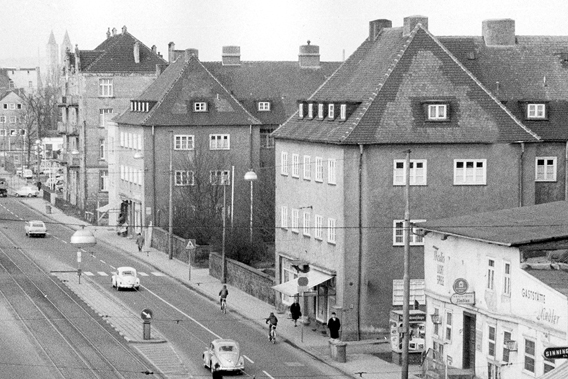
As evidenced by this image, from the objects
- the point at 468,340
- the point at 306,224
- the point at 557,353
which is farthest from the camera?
the point at 306,224

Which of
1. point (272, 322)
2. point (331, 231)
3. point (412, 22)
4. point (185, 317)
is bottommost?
point (185, 317)

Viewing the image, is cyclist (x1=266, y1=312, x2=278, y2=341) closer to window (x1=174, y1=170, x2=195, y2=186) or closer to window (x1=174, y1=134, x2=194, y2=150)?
window (x1=174, y1=170, x2=195, y2=186)

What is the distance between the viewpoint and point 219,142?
308ft

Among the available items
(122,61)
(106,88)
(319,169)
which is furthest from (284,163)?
(106,88)

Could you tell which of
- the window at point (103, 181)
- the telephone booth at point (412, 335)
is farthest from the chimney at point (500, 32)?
the window at point (103, 181)

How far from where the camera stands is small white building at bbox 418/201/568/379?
136ft

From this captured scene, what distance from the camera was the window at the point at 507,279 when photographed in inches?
1714

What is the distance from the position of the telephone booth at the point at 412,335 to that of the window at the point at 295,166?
40.4 ft

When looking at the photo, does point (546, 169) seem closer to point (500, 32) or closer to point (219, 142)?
point (500, 32)

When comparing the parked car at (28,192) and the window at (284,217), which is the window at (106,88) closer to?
the parked car at (28,192)

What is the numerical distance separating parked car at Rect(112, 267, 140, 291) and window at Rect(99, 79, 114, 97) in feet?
155

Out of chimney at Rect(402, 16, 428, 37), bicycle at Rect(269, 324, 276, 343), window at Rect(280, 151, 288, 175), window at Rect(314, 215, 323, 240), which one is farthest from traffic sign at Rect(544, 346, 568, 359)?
window at Rect(280, 151, 288, 175)

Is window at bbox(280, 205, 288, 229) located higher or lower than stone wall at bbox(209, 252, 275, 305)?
higher

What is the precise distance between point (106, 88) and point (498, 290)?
76.0 meters
